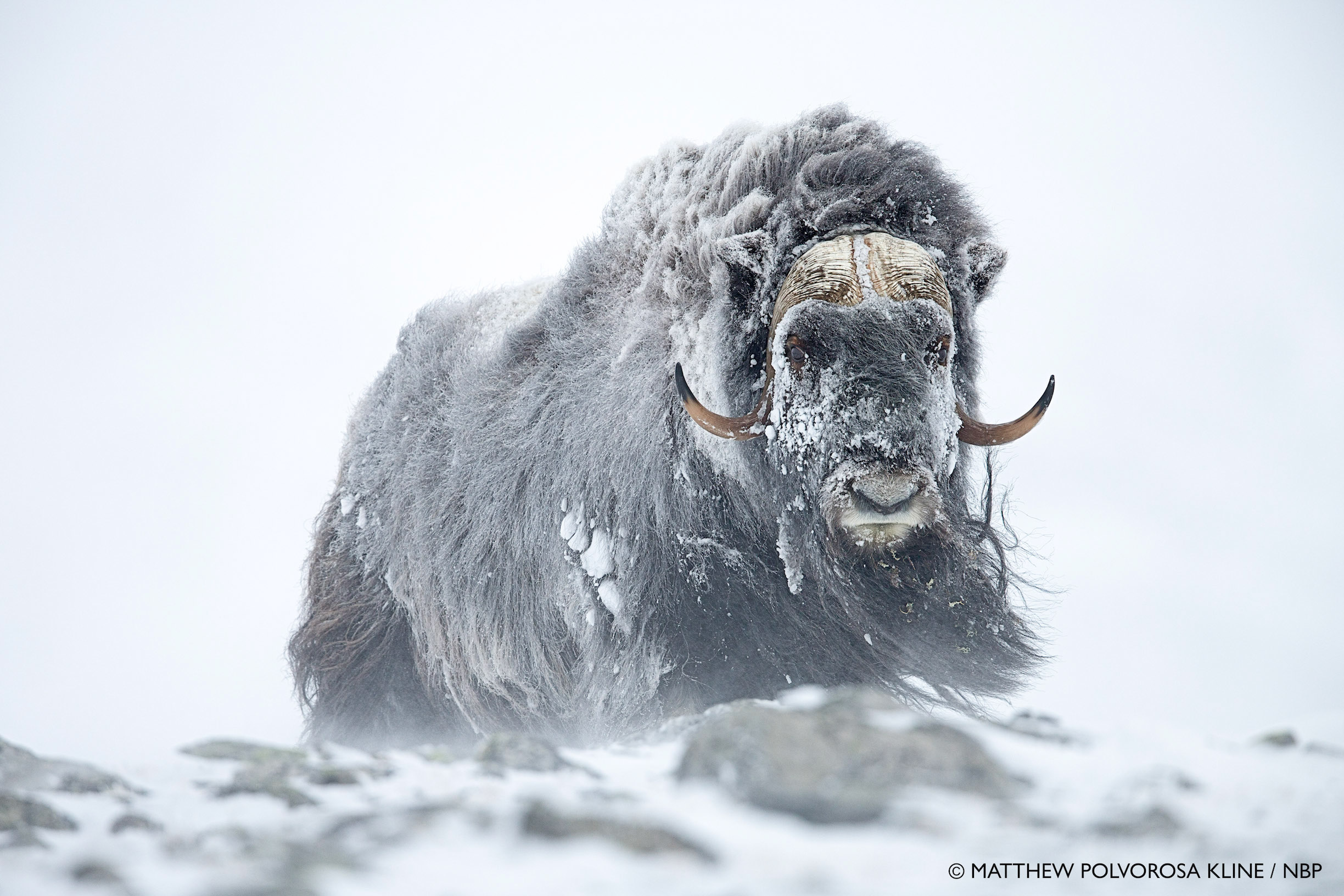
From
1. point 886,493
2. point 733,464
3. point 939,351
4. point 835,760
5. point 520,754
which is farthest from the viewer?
point 733,464

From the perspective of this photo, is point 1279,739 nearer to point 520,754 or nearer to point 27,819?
point 520,754

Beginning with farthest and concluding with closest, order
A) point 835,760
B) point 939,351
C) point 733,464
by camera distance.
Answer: point 733,464 → point 939,351 → point 835,760

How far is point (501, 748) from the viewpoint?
1.62 meters

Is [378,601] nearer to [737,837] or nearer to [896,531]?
[896,531]

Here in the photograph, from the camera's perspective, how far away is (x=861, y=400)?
7.77 feet

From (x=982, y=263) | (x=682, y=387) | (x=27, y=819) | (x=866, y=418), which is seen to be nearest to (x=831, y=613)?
(x=866, y=418)

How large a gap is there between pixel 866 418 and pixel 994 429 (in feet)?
1.76

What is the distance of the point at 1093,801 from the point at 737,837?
1.57 feet

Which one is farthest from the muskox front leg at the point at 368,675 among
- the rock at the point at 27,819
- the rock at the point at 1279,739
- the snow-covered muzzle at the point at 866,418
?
the rock at the point at 1279,739

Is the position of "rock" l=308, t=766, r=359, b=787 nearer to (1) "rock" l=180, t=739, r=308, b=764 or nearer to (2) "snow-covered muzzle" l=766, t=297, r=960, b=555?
(1) "rock" l=180, t=739, r=308, b=764

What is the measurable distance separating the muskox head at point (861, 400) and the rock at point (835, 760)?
93 centimetres

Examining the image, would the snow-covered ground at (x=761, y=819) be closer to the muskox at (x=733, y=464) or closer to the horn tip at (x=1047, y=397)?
the muskox at (x=733, y=464)

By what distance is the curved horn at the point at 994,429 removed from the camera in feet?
8.79

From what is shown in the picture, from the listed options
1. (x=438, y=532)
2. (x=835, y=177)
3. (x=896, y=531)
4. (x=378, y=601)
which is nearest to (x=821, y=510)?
(x=896, y=531)
